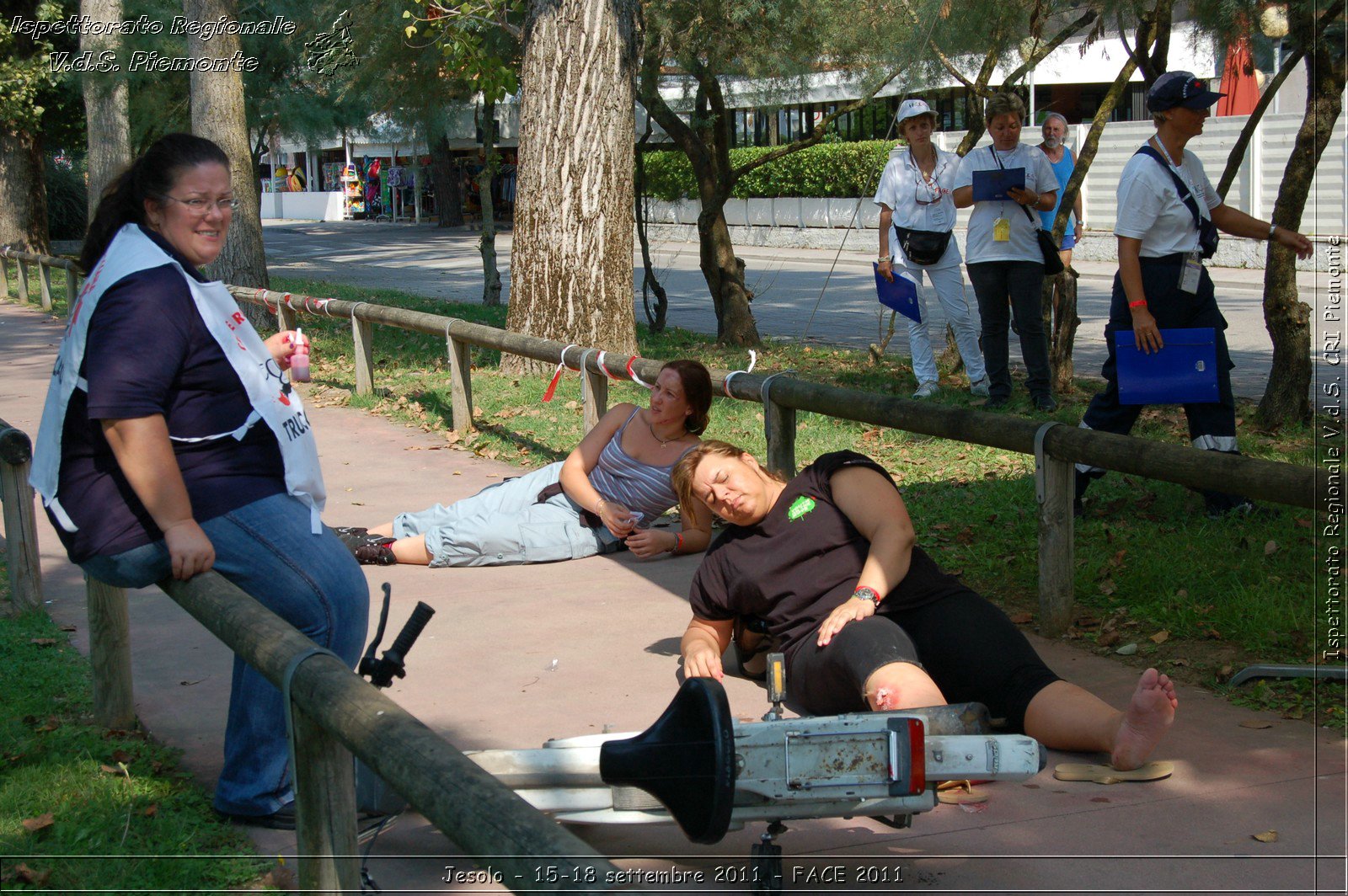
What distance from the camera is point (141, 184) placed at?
3.38 m

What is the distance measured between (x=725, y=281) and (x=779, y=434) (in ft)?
22.3

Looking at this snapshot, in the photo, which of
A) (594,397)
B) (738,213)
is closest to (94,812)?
(594,397)

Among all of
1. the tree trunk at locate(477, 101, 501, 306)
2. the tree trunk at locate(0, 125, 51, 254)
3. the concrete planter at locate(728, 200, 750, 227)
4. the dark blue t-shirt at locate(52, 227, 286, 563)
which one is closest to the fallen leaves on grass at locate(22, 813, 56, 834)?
the dark blue t-shirt at locate(52, 227, 286, 563)

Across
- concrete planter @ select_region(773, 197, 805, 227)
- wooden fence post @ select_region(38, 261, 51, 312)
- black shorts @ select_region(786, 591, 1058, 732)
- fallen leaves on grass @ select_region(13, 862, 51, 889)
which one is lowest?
fallen leaves on grass @ select_region(13, 862, 51, 889)

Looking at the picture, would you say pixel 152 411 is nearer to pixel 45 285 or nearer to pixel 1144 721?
pixel 1144 721

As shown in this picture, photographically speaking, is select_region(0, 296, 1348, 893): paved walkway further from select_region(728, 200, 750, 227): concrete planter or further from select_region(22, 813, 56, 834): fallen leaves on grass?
select_region(728, 200, 750, 227): concrete planter

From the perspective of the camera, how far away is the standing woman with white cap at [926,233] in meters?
9.11

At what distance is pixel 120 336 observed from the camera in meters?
3.18

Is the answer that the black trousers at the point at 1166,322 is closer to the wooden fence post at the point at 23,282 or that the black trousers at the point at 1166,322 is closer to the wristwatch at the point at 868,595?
the wristwatch at the point at 868,595

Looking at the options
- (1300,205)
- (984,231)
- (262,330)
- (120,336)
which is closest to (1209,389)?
(1300,205)

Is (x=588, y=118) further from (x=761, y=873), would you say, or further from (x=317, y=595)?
(x=761, y=873)

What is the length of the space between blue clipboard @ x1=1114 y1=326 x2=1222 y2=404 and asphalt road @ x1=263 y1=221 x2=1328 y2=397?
4185 millimetres

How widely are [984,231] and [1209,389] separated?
3.07 metres

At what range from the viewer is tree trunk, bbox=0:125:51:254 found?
24.7 metres
